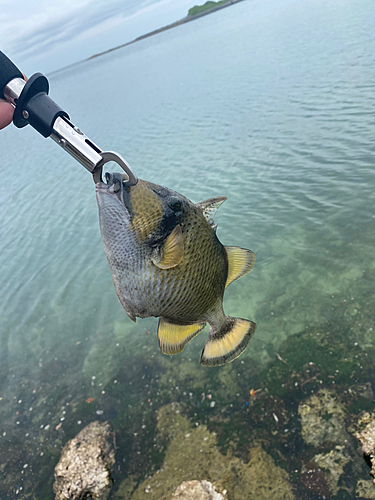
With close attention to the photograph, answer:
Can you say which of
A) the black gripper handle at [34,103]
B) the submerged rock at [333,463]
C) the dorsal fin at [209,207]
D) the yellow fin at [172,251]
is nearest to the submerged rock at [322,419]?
the submerged rock at [333,463]

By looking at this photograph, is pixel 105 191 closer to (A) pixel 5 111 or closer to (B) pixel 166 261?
(B) pixel 166 261

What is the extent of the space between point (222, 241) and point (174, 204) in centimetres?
839

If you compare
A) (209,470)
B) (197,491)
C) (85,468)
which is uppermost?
(85,468)

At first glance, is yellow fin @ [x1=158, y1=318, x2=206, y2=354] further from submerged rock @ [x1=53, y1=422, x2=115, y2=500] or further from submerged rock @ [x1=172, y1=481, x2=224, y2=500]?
submerged rock @ [x1=53, y1=422, x2=115, y2=500]

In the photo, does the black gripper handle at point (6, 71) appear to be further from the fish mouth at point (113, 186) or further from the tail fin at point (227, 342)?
the tail fin at point (227, 342)

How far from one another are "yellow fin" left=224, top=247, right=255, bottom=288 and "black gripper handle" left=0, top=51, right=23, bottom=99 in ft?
4.89

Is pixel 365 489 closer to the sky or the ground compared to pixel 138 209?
closer to the ground

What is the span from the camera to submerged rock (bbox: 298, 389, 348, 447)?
199 inches

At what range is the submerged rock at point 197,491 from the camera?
4574 mm

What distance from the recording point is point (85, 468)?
215 inches

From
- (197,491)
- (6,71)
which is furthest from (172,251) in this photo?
(197,491)

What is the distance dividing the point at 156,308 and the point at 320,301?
6.24 meters

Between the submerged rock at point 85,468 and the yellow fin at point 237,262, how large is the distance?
16.0 ft

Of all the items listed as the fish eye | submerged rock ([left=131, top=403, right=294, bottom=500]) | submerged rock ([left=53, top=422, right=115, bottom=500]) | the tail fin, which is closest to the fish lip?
the fish eye
